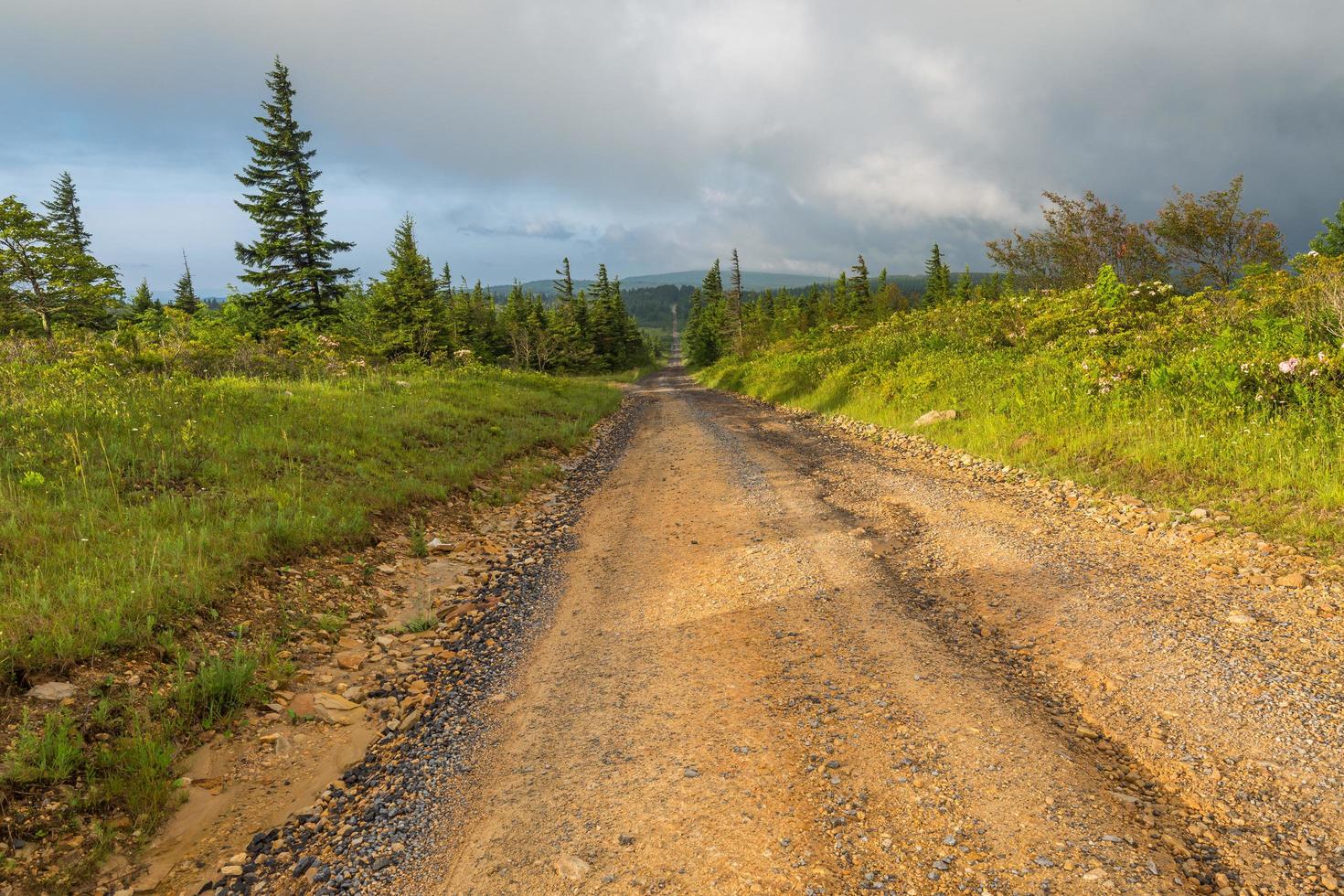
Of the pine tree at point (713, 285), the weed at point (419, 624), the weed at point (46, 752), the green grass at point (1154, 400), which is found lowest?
the weed at point (419, 624)

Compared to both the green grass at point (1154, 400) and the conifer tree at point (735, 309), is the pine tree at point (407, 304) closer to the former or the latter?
the green grass at point (1154, 400)

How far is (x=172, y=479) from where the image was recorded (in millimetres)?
6930

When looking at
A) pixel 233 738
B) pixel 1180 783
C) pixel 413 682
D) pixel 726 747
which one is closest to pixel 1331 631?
pixel 1180 783

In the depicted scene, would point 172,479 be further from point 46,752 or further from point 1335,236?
point 1335,236

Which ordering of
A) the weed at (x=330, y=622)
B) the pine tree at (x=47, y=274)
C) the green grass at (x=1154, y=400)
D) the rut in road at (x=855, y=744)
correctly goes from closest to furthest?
the rut in road at (x=855, y=744) < the weed at (x=330, y=622) < the green grass at (x=1154, y=400) < the pine tree at (x=47, y=274)

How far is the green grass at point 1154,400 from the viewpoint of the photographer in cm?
655

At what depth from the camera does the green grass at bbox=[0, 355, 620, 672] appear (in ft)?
14.7

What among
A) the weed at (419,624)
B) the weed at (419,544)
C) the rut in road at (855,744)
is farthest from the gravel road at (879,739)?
the weed at (419,544)

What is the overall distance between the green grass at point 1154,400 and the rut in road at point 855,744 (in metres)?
2.02

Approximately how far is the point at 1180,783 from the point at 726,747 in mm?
2257

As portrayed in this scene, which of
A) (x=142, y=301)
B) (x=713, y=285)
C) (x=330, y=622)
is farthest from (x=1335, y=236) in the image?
(x=142, y=301)

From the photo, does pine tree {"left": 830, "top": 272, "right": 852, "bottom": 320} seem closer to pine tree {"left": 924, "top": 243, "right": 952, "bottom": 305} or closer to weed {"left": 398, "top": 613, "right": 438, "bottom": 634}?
pine tree {"left": 924, "top": 243, "right": 952, "bottom": 305}

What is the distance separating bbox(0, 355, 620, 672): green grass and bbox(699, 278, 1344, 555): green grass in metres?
9.13

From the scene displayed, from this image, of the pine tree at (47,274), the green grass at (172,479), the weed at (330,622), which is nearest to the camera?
the green grass at (172,479)
